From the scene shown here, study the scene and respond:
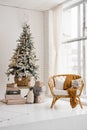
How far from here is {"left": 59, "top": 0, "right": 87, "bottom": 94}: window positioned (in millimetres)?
6000

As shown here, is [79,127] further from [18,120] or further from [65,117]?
[18,120]

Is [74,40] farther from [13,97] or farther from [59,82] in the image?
[13,97]

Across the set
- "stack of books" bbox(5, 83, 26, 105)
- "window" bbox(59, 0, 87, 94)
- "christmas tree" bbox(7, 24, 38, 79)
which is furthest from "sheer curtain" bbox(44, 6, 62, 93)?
"stack of books" bbox(5, 83, 26, 105)

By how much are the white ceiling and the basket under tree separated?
35.6 inches

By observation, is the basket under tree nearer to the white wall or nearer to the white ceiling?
the white wall

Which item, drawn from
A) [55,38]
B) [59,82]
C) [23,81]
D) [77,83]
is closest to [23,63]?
[23,81]

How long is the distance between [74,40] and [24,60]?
1.61 m

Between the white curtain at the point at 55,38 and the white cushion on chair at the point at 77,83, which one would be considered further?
the white curtain at the point at 55,38

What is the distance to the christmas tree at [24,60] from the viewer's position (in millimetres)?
5840

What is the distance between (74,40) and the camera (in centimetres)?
629

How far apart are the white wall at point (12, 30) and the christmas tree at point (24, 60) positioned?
0.59 meters

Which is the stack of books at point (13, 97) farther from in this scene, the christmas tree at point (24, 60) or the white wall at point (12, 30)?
the white wall at point (12, 30)

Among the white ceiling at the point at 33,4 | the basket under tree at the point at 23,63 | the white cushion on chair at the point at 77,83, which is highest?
the white ceiling at the point at 33,4

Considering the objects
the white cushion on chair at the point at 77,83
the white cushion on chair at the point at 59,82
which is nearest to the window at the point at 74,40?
the white cushion on chair at the point at 59,82
